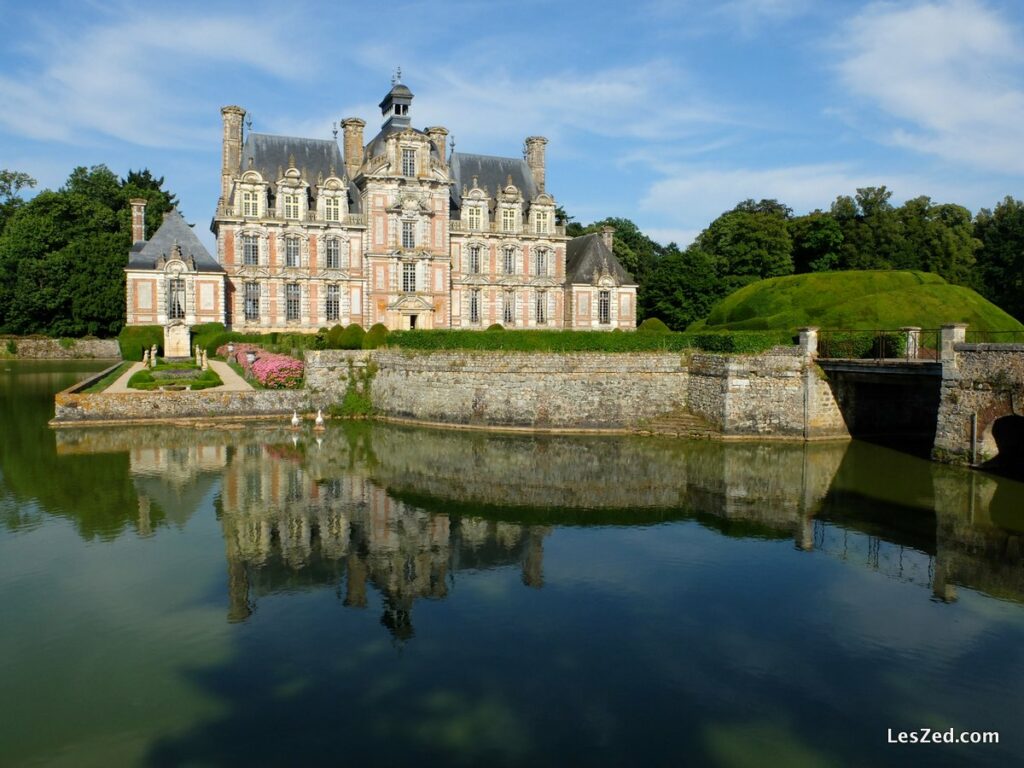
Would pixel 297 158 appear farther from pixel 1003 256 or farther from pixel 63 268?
pixel 1003 256

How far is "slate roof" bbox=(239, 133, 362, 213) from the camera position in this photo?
4381cm

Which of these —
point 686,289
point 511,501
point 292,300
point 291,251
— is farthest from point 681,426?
point 291,251

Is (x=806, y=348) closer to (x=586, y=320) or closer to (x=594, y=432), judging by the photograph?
(x=594, y=432)

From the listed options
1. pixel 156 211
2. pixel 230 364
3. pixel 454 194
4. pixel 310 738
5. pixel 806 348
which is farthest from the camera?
pixel 156 211

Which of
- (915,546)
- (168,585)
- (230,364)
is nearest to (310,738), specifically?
(168,585)

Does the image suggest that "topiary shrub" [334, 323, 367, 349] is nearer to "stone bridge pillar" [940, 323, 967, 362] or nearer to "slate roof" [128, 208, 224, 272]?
"slate roof" [128, 208, 224, 272]

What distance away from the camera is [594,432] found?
28078 millimetres

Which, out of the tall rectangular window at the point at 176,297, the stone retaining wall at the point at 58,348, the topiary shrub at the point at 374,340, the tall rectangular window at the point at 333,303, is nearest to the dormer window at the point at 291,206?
the tall rectangular window at the point at 333,303

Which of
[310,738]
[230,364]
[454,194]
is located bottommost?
[310,738]

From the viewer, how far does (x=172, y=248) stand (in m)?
42.0

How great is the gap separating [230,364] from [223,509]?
2164cm

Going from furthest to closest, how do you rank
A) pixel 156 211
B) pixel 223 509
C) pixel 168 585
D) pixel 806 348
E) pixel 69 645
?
pixel 156 211 < pixel 806 348 < pixel 223 509 < pixel 168 585 < pixel 69 645

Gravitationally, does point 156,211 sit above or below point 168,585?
above

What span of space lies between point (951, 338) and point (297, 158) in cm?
3484
